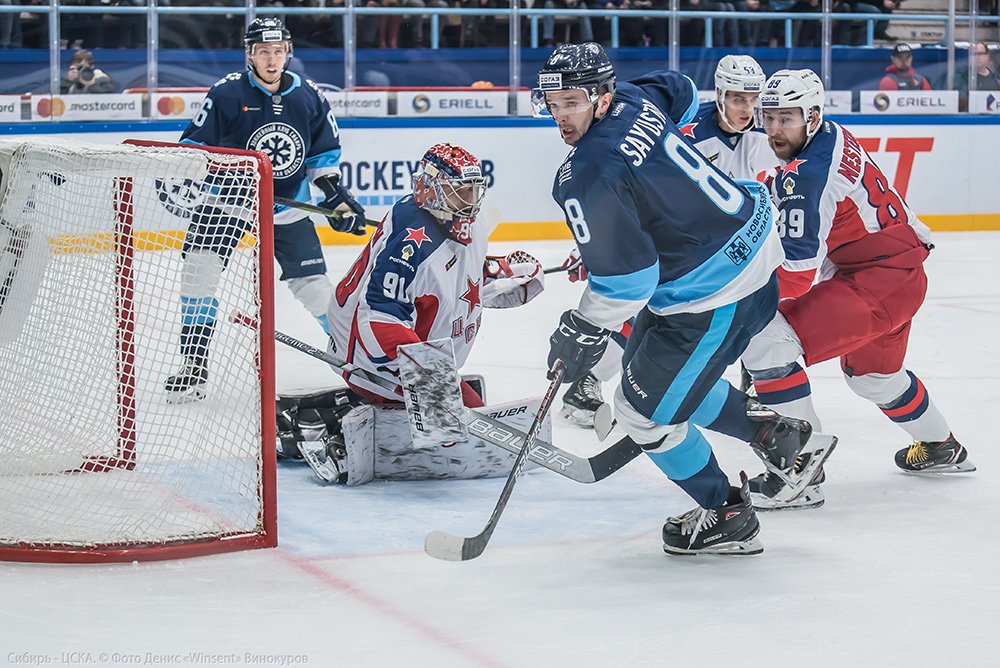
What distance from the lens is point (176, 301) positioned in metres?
3.07

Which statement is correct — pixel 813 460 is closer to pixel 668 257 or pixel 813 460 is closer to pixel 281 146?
pixel 668 257

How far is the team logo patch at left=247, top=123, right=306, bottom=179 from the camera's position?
4324mm

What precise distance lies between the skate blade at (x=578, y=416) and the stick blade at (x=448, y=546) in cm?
138

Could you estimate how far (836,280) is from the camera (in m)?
3.26

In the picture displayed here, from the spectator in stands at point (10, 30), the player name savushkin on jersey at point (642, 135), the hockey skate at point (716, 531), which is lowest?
the hockey skate at point (716, 531)

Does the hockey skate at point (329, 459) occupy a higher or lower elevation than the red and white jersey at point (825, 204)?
lower

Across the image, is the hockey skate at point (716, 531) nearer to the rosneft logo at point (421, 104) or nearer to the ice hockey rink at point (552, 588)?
the ice hockey rink at point (552, 588)

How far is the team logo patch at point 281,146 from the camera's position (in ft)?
14.2

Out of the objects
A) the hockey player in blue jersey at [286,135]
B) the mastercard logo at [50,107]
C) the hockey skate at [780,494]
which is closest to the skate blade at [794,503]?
the hockey skate at [780,494]

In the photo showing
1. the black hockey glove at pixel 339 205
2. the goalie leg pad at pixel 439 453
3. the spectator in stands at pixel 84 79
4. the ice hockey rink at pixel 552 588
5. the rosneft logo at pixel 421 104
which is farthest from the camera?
the rosneft logo at pixel 421 104

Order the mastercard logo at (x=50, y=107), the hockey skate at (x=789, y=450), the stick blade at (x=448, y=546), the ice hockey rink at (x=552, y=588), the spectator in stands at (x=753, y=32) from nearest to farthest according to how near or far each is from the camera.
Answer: the ice hockey rink at (x=552, y=588)
the stick blade at (x=448, y=546)
the hockey skate at (x=789, y=450)
the mastercard logo at (x=50, y=107)
the spectator in stands at (x=753, y=32)

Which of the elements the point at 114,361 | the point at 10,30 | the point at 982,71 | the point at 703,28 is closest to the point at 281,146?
the point at 114,361

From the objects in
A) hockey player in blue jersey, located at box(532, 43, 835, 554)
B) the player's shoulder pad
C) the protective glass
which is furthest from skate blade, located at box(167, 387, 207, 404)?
the protective glass

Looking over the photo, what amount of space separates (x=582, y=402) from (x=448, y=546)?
57.2 inches
